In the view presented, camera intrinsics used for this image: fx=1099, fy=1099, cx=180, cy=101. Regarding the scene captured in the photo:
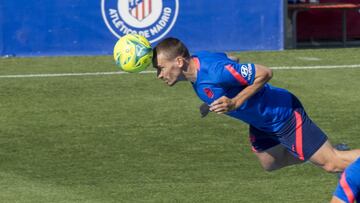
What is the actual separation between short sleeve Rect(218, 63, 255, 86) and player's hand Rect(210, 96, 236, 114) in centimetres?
22

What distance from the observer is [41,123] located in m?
14.1

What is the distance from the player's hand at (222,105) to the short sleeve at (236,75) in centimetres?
22

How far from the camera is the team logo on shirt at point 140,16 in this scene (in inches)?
728

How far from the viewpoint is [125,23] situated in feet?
61.0

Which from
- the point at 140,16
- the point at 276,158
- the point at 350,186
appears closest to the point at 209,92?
the point at 276,158

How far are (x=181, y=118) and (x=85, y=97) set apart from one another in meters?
1.97

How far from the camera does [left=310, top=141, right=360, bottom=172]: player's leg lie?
9688mm

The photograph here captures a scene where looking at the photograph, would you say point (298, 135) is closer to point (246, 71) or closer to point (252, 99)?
point (252, 99)

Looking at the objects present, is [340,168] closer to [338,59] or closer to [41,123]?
[41,123]

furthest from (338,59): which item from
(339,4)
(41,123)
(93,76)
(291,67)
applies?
(41,123)

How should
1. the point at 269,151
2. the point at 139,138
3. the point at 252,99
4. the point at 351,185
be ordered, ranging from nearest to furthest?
the point at 351,185
the point at 252,99
the point at 269,151
the point at 139,138

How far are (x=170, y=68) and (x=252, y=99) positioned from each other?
772mm

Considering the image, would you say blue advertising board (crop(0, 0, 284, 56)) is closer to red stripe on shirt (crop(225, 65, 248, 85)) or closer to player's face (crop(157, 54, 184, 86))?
player's face (crop(157, 54, 184, 86))

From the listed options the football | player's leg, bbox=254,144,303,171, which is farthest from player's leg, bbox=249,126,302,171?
the football
